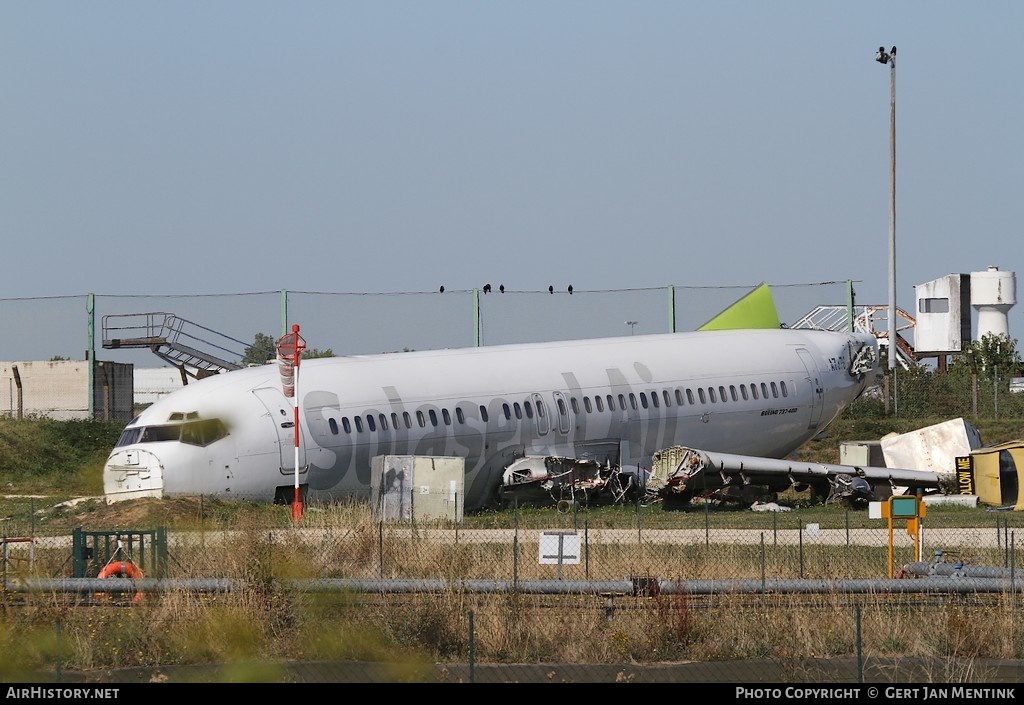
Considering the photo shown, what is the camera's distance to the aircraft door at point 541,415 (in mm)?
34500

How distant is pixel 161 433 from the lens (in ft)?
102

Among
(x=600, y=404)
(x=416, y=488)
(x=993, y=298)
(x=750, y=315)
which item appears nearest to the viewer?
(x=416, y=488)

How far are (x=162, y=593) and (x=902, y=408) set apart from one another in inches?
1681

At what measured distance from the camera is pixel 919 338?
96812mm

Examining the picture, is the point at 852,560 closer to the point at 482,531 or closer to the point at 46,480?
the point at 482,531

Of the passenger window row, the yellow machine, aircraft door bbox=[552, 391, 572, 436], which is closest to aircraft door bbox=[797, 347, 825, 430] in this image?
the passenger window row

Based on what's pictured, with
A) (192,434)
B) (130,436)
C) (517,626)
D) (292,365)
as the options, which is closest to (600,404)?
(292,365)

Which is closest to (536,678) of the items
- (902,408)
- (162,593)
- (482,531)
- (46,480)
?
(162,593)

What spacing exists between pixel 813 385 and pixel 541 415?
964cm

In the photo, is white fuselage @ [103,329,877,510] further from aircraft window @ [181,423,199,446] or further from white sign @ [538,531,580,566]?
white sign @ [538,531,580,566]

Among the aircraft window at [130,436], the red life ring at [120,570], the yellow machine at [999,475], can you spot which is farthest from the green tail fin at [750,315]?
the red life ring at [120,570]

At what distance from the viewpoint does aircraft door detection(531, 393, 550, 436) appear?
3450cm

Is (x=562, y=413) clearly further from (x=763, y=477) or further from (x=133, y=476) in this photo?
(x=133, y=476)

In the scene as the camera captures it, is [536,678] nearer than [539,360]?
Yes
